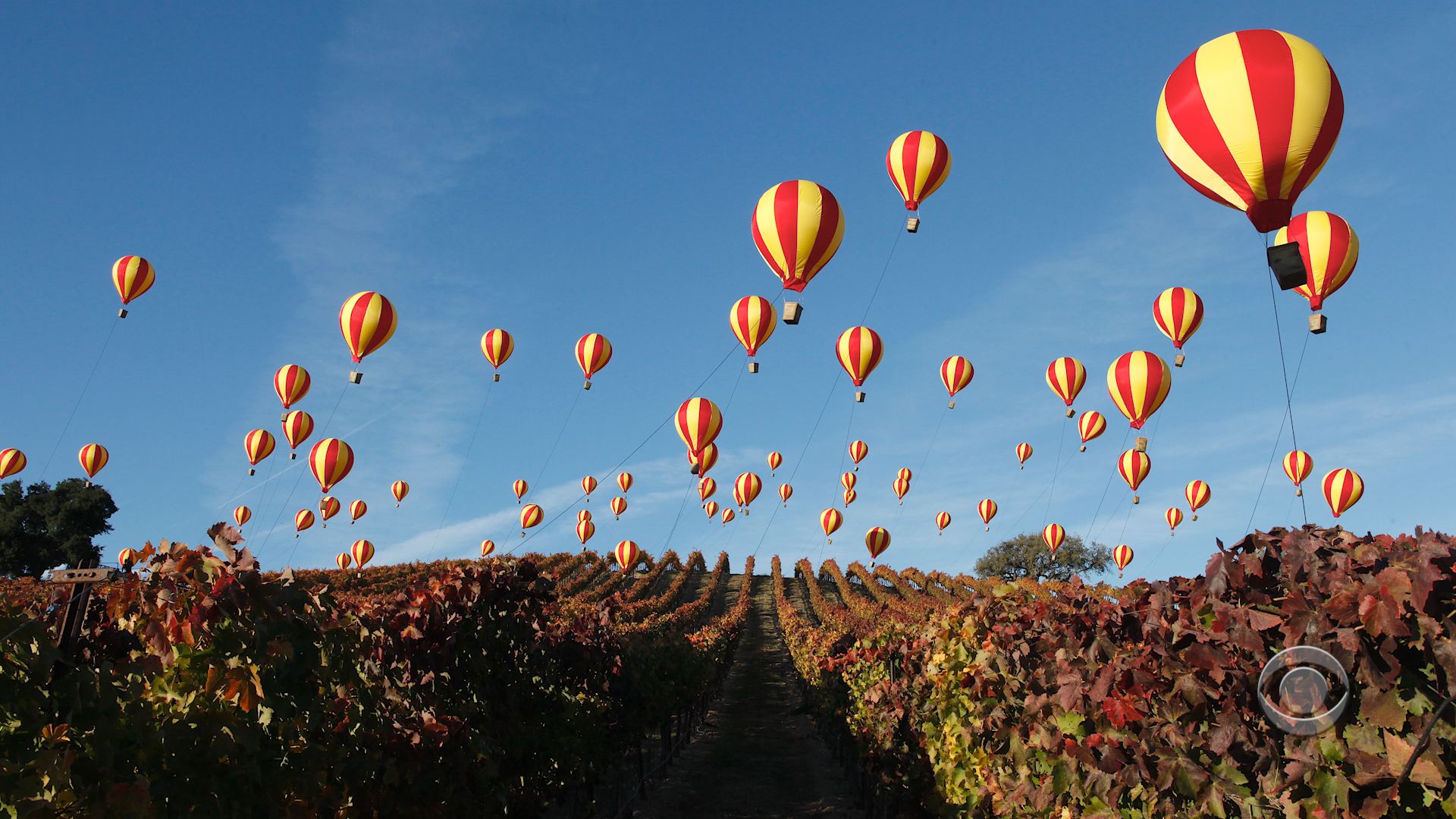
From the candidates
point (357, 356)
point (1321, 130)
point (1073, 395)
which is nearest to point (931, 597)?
point (1073, 395)

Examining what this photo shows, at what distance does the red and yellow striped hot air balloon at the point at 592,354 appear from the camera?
26.7 m

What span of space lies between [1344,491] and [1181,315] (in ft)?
80.9

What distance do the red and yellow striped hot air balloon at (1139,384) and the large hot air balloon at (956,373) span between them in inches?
341

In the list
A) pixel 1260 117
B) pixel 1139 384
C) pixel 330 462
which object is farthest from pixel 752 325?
pixel 330 462

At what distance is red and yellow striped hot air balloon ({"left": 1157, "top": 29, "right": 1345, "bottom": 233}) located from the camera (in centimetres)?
869

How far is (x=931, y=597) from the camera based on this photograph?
48156 millimetres

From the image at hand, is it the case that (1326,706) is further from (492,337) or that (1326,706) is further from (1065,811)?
(492,337)

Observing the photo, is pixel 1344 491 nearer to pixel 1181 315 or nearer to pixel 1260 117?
pixel 1181 315

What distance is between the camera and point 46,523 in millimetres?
56812

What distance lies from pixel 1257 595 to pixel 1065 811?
2.62 metres

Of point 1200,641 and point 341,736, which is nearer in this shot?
point 1200,641

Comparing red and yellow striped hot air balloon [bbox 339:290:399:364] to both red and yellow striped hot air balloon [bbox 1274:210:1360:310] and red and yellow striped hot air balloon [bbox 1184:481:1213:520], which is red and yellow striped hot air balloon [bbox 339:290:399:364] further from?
red and yellow striped hot air balloon [bbox 1184:481:1213:520]

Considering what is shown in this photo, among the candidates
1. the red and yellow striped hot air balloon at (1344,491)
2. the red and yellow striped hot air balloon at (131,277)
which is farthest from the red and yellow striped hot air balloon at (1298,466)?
the red and yellow striped hot air balloon at (131,277)

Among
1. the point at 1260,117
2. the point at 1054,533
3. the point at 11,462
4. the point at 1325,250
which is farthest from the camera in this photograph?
the point at 1054,533
